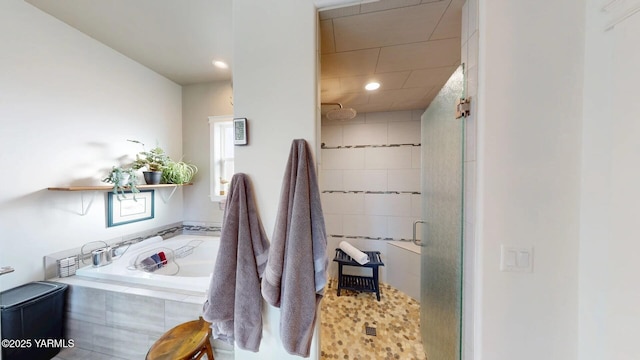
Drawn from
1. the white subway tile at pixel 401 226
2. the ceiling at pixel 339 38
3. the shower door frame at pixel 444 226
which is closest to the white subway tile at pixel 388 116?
the ceiling at pixel 339 38

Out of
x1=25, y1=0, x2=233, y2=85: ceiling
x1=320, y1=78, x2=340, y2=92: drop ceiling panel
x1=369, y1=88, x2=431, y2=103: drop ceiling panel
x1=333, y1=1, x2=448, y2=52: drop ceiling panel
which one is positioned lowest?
x1=333, y1=1, x2=448, y2=52: drop ceiling panel

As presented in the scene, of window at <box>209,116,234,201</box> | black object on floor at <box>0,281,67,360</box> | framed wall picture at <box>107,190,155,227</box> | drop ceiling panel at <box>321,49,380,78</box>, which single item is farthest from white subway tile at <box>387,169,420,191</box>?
black object on floor at <box>0,281,67,360</box>

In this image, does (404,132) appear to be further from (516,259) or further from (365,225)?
(516,259)

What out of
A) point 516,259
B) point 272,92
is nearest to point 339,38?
point 272,92

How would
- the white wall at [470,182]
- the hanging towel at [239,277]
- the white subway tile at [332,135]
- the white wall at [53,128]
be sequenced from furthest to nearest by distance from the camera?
1. the white subway tile at [332,135]
2. the white wall at [53,128]
3. the hanging towel at [239,277]
4. the white wall at [470,182]

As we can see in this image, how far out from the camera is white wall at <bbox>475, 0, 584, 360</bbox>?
0.74 m

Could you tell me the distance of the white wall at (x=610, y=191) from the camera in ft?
2.04

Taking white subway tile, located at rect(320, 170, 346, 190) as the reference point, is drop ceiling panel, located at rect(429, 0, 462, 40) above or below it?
above

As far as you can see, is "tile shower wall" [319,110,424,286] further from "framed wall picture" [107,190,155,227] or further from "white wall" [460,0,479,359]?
"framed wall picture" [107,190,155,227]

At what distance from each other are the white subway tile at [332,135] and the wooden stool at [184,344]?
227cm

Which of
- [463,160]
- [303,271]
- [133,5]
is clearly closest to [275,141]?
[303,271]

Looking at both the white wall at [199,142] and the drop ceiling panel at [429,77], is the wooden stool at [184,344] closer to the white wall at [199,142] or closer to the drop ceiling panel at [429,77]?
the white wall at [199,142]

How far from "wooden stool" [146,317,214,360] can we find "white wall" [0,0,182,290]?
1307mm

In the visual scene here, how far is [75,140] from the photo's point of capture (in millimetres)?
1663
